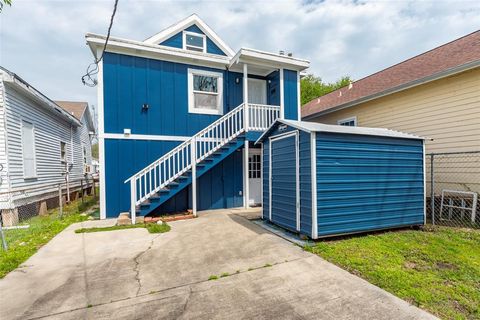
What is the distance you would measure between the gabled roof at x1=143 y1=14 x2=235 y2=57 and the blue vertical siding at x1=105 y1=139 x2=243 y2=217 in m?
3.98

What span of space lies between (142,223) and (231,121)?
4.21 m

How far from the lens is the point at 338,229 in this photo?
486 centimetres

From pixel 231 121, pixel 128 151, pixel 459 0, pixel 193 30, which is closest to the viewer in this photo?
pixel 459 0

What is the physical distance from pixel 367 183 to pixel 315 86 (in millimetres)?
29838

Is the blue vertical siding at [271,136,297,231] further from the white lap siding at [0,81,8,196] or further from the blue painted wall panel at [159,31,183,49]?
the white lap siding at [0,81,8,196]

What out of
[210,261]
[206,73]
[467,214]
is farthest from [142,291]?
[467,214]

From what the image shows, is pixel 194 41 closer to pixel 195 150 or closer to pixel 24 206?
pixel 195 150

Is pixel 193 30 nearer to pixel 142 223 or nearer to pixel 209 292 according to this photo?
pixel 142 223

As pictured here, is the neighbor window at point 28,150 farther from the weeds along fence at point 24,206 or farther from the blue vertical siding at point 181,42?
the blue vertical siding at point 181,42

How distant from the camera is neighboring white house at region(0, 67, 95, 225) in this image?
22.9ft

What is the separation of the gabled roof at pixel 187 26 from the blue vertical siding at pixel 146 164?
3977 mm

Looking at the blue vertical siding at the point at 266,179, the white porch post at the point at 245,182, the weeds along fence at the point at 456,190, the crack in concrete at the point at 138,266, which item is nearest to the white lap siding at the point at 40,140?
the crack in concrete at the point at 138,266

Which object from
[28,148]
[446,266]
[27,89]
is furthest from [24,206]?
[446,266]

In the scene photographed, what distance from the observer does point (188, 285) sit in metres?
3.24
